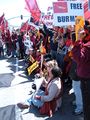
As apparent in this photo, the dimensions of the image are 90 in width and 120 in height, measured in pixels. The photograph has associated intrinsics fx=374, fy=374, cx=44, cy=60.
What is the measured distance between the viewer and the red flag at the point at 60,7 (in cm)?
762

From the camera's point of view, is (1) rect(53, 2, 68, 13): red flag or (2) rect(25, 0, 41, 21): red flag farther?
(2) rect(25, 0, 41, 21): red flag

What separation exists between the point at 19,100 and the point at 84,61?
3549 mm

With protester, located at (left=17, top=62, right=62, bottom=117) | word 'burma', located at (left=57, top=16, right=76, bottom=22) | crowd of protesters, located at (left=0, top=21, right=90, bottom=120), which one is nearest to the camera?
crowd of protesters, located at (left=0, top=21, right=90, bottom=120)

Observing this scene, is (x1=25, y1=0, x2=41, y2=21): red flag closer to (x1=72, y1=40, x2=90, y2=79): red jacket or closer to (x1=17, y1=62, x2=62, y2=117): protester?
(x1=17, y1=62, x2=62, y2=117): protester

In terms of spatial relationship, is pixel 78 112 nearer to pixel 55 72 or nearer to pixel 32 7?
pixel 55 72

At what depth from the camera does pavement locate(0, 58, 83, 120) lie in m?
7.53

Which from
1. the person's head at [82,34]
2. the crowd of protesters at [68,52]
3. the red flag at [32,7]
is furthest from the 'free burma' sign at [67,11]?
the red flag at [32,7]

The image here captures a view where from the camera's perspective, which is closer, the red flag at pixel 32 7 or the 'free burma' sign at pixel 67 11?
the 'free burma' sign at pixel 67 11

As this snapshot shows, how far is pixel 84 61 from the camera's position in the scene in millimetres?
5816

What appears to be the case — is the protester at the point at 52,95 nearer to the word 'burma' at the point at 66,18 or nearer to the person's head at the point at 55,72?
the person's head at the point at 55,72

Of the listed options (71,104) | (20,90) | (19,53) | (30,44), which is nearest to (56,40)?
(20,90)

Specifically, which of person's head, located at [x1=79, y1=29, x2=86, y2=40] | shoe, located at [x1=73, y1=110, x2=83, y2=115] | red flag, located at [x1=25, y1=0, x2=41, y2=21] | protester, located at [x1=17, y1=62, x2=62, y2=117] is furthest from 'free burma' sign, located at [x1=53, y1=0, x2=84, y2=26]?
red flag, located at [x1=25, y1=0, x2=41, y2=21]

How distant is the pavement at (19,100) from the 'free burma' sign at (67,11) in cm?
184

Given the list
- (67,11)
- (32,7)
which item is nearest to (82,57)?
(67,11)
